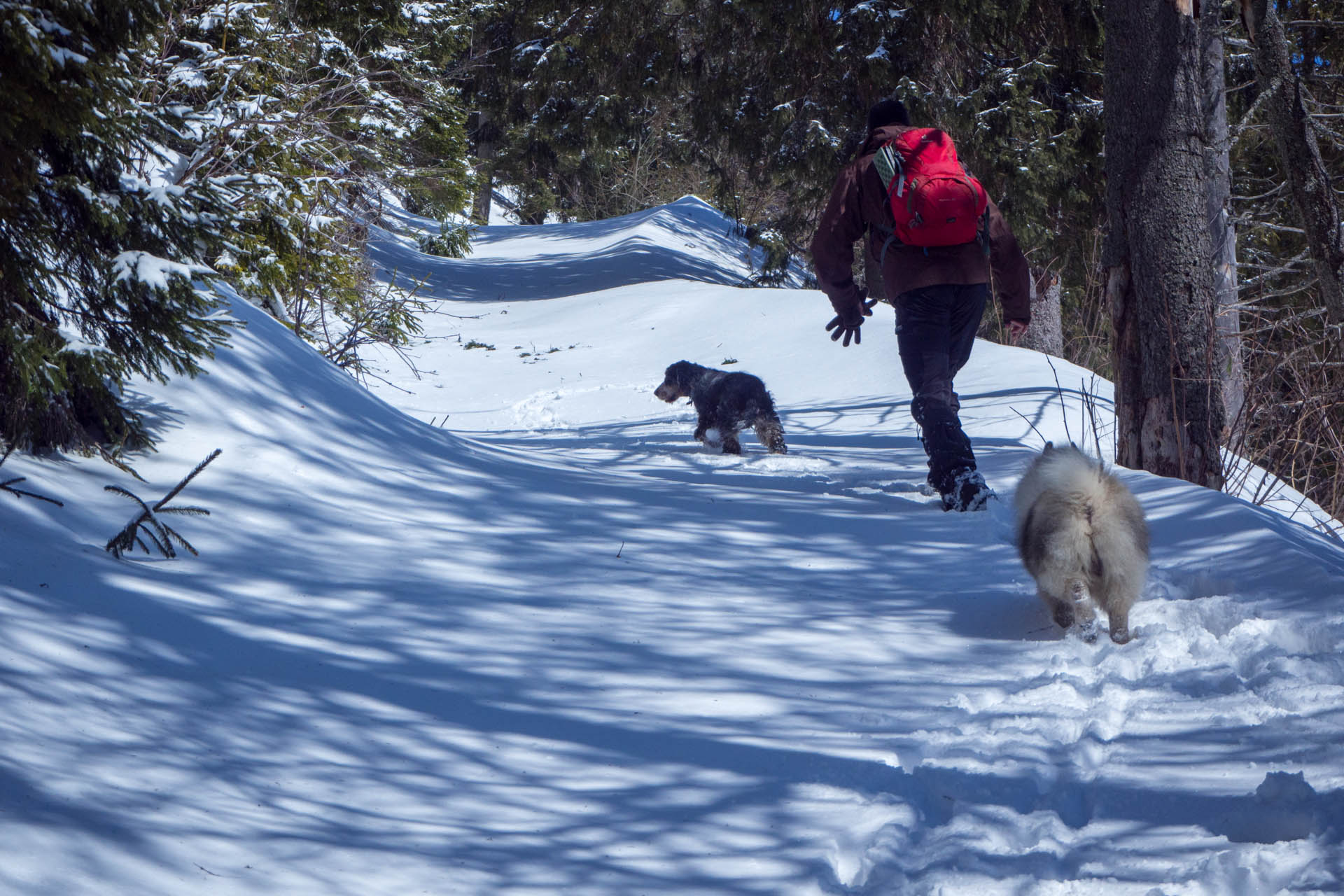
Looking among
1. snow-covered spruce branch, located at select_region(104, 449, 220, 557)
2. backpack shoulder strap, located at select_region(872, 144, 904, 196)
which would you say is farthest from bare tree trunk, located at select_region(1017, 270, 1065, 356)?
snow-covered spruce branch, located at select_region(104, 449, 220, 557)

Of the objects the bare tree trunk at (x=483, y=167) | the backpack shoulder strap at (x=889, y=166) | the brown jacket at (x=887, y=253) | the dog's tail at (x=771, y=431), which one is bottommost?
the dog's tail at (x=771, y=431)

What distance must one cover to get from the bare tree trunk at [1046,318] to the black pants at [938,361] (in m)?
8.69

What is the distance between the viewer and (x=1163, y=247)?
5820mm

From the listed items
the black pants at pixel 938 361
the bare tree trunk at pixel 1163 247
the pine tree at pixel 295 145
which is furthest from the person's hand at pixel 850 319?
the pine tree at pixel 295 145

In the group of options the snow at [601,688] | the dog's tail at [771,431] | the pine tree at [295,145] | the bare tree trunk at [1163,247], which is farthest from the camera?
the pine tree at [295,145]

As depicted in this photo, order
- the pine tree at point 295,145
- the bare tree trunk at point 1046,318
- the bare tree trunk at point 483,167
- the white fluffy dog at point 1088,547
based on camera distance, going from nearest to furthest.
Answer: the white fluffy dog at point 1088,547 → the pine tree at point 295,145 → the bare tree trunk at point 1046,318 → the bare tree trunk at point 483,167

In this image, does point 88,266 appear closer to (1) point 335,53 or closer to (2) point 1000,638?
(2) point 1000,638

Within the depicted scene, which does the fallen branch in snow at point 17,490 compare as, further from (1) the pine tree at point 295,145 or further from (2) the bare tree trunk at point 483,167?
(2) the bare tree trunk at point 483,167

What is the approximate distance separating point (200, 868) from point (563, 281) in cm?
2022

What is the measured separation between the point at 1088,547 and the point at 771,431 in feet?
13.4

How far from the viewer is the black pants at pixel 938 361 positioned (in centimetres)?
539

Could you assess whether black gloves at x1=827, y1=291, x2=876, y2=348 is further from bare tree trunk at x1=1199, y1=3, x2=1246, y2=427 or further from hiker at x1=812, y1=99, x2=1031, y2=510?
bare tree trunk at x1=1199, y1=3, x2=1246, y2=427

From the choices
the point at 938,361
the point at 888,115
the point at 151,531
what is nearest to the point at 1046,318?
the point at 888,115

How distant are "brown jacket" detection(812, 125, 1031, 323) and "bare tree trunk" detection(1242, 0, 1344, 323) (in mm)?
3410
